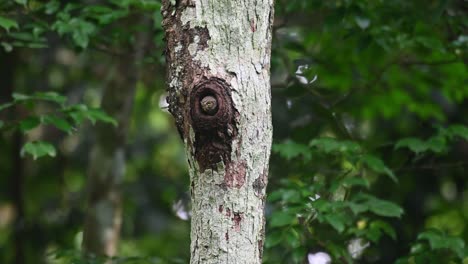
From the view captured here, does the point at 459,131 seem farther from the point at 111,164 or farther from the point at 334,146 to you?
the point at 111,164

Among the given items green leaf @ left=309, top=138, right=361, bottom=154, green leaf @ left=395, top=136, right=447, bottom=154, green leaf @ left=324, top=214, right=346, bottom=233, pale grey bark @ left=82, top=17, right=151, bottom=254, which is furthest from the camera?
pale grey bark @ left=82, top=17, right=151, bottom=254

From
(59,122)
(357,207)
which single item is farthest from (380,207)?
(59,122)

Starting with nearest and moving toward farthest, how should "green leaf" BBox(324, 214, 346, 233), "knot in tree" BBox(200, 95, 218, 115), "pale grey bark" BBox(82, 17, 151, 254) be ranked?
"knot in tree" BBox(200, 95, 218, 115) → "green leaf" BBox(324, 214, 346, 233) → "pale grey bark" BBox(82, 17, 151, 254)

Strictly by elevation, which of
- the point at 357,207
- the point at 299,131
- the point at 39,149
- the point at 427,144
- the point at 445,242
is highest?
the point at 299,131

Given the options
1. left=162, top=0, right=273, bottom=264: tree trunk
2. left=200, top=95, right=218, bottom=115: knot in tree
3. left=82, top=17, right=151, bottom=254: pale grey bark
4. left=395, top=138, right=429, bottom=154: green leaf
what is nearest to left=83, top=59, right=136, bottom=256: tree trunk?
left=82, top=17, right=151, bottom=254: pale grey bark

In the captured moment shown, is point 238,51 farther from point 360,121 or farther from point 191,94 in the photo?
point 360,121

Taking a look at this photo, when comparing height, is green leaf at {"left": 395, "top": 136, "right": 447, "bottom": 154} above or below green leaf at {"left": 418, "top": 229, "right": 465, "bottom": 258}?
above

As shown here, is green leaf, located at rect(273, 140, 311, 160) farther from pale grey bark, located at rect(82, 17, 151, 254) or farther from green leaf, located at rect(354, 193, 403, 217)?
pale grey bark, located at rect(82, 17, 151, 254)
